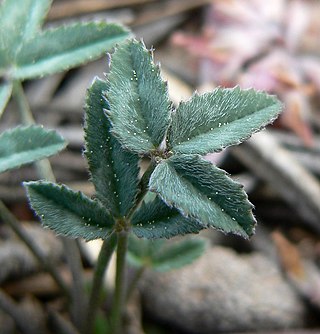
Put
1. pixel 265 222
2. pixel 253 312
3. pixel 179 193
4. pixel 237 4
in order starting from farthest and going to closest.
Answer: pixel 237 4, pixel 265 222, pixel 253 312, pixel 179 193

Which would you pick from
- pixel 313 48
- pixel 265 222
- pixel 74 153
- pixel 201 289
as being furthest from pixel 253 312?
pixel 313 48

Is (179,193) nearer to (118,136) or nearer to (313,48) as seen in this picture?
(118,136)

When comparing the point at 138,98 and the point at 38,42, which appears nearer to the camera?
the point at 138,98

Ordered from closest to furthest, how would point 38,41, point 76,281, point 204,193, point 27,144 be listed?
point 204,193 → point 27,144 → point 38,41 → point 76,281

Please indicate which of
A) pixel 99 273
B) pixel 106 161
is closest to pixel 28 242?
pixel 99 273

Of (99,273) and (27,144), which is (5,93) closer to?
(27,144)

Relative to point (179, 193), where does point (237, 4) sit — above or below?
below

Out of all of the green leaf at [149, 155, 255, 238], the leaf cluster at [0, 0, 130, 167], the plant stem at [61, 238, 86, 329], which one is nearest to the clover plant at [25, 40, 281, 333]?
the green leaf at [149, 155, 255, 238]

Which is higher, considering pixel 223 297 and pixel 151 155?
pixel 151 155
